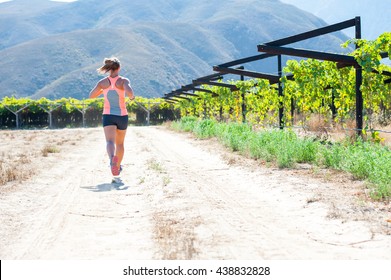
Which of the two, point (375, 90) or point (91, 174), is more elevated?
point (375, 90)

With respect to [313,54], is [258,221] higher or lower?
lower

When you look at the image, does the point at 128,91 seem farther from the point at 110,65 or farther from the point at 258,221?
the point at 258,221

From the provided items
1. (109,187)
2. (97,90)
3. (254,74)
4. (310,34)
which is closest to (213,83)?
(254,74)

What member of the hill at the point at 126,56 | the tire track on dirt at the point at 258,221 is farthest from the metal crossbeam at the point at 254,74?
the hill at the point at 126,56

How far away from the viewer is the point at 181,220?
5379 mm

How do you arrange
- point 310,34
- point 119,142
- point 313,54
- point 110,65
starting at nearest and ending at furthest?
point 110,65 < point 119,142 < point 313,54 < point 310,34

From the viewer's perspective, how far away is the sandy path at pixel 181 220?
4246mm

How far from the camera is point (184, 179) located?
327 inches

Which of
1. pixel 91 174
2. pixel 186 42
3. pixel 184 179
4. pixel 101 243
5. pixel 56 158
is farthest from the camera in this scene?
pixel 186 42

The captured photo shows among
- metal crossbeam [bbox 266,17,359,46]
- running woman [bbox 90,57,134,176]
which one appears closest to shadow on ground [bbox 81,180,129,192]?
running woman [bbox 90,57,134,176]

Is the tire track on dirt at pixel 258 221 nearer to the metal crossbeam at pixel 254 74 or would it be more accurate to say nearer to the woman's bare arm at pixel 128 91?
the woman's bare arm at pixel 128 91

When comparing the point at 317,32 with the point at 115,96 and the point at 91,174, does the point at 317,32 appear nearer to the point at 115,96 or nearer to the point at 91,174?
the point at 115,96

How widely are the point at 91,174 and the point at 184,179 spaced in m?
2.04

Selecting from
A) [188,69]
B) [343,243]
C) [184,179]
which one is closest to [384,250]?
[343,243]
